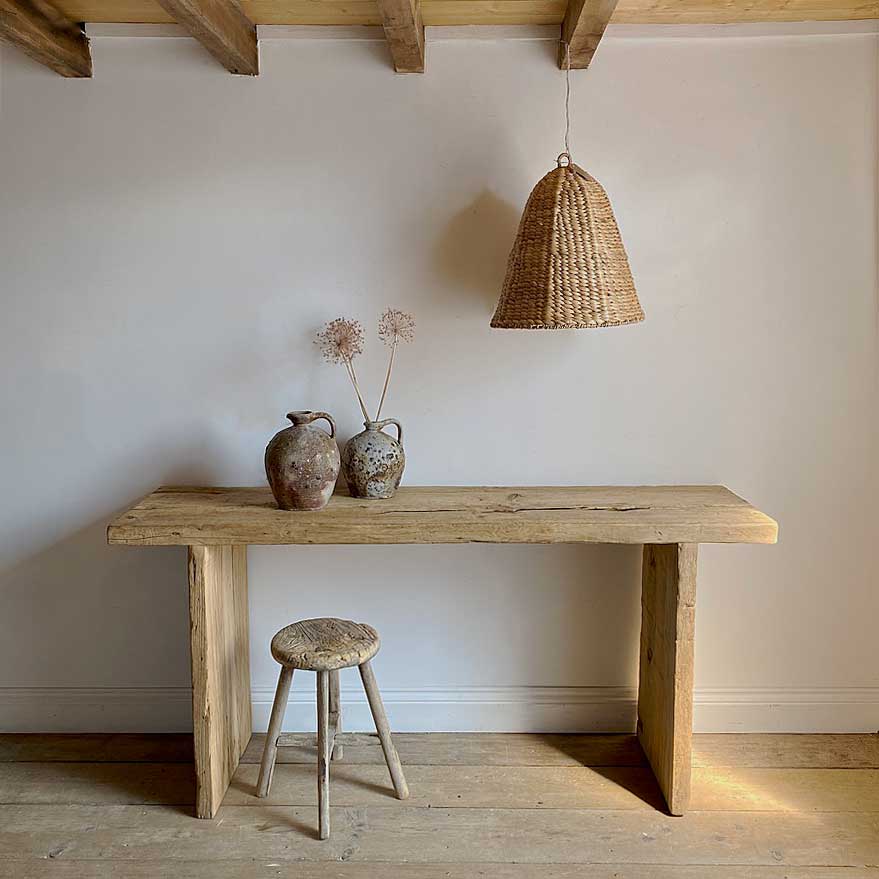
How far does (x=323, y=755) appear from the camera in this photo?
2.41 m

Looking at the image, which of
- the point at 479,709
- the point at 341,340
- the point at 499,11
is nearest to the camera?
the point at 499,11

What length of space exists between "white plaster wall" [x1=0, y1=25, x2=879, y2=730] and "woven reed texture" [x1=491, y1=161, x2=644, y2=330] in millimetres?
258

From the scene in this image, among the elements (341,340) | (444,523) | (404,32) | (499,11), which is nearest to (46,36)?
(404,32)

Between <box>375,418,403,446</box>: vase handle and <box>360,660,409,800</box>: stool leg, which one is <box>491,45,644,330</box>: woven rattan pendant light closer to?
<box>375,418,403,446</box>: vase handle

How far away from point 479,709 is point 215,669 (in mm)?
904

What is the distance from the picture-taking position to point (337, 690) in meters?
2.82

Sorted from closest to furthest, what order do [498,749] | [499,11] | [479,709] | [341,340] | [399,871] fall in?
[399,871]
[499,11]
[341,340]
[498,749]
[479,709]

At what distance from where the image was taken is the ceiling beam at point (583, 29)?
2.38m

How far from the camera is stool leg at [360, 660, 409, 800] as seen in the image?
8.33 ft

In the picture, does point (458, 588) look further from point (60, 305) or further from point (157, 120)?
point (157, 120)

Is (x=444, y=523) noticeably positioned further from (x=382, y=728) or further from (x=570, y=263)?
(x=570, y=263)

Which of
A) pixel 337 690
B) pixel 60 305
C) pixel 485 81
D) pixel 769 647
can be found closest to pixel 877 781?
pixel 769 647

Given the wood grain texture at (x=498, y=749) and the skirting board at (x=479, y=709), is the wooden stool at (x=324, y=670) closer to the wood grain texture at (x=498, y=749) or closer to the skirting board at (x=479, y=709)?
the wood grain texture at (x=498, y=749)

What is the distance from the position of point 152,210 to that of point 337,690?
1559 millimetres
